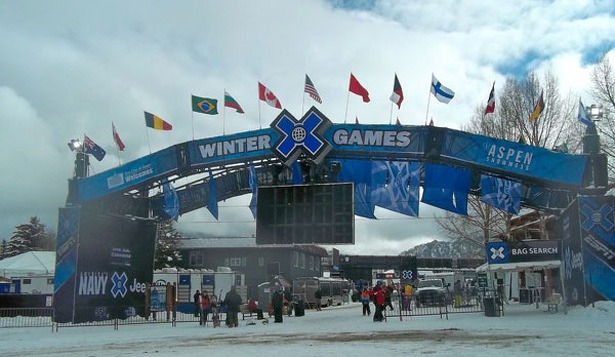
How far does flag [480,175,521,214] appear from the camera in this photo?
25109 millimetres

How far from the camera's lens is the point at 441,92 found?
79.8 ft

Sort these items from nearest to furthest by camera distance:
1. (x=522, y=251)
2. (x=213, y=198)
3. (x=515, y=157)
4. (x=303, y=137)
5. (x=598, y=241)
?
1. (x=598, y=241)
2. (x=515, y=157)
3. (x=303, y=137)
4. (x=213, y=198)
5. (x=522, y=251)

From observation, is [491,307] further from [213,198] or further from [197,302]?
[197,302]

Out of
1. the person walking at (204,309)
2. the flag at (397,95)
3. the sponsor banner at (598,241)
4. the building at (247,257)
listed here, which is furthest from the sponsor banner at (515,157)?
the building at (247,257)

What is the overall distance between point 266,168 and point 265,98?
302 cm

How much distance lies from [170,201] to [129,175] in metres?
2.20

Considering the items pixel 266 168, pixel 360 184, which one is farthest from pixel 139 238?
pixel 360 184

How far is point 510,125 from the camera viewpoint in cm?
3925

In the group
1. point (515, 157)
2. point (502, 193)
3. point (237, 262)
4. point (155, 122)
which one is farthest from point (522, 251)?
point (237, 262)

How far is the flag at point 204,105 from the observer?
2614 centimetres

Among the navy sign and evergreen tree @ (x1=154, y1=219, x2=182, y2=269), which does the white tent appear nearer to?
evergreen tree @ (x1=154, y1=219, x2=182, y2=269)

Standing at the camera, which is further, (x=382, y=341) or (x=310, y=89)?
(x=310, y=89)

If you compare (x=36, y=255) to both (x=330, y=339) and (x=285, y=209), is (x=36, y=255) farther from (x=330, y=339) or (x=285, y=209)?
(x=330, y=339)

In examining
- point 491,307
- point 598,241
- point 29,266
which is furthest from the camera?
point 29,266
